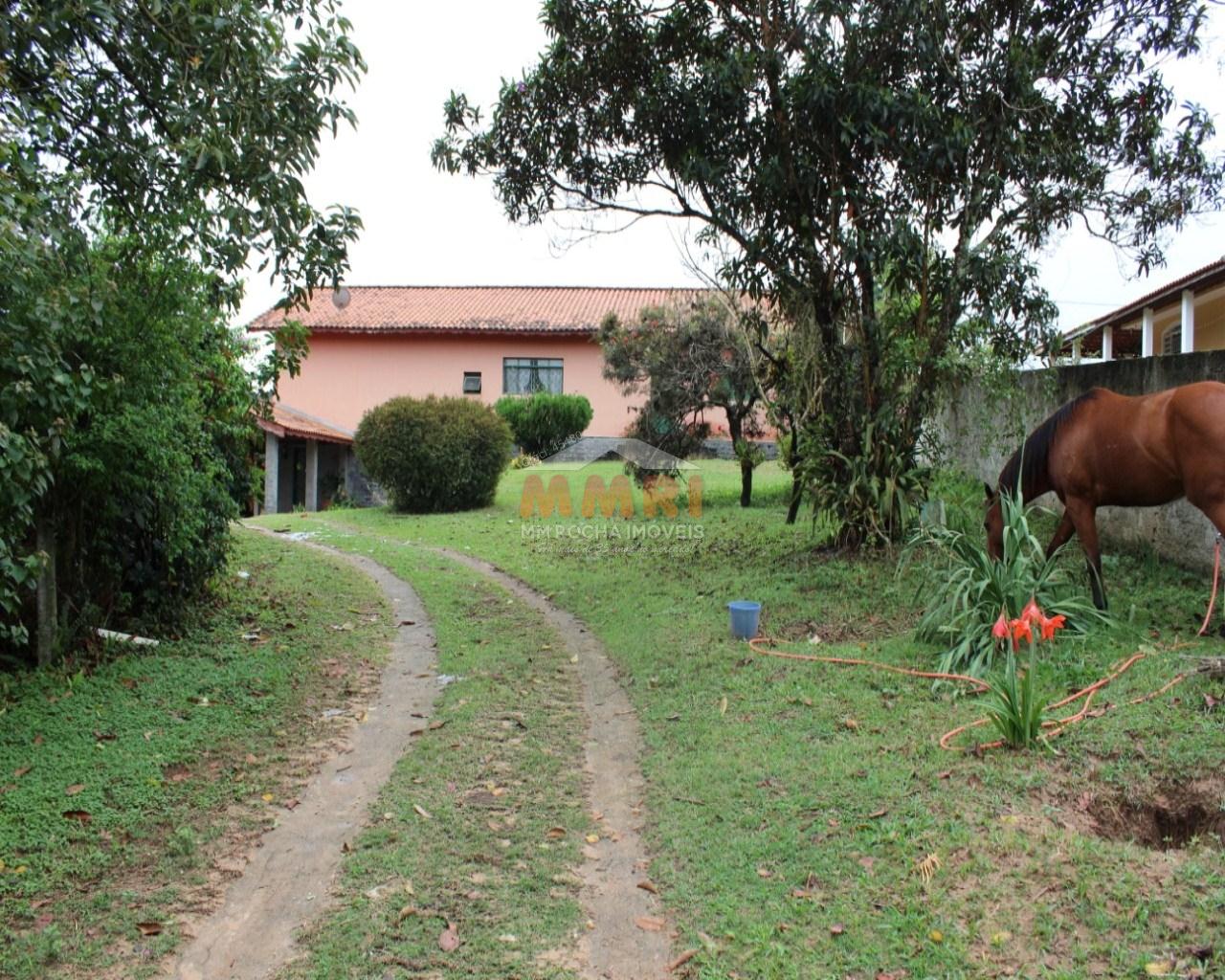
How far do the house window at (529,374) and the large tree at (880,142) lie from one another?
20.7 meters

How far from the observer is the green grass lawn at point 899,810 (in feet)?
9.99

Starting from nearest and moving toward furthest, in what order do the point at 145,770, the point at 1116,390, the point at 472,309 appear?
1. the point at 145,770
2. the point at 1116,390
3. the point at 472,309

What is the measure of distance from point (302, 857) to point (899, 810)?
277cm

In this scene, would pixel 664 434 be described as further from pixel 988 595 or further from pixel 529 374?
pixel 529 374

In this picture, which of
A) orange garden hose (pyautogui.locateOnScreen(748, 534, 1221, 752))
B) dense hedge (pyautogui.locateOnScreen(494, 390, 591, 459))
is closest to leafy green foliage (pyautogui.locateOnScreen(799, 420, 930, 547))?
orange garden hose (pyautogui.locateOnScreen(748, 534, 1221, 752))

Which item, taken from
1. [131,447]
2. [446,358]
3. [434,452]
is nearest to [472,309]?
[446,358]

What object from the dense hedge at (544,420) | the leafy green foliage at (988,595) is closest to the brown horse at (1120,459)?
the leafy green foliage at (988,595)

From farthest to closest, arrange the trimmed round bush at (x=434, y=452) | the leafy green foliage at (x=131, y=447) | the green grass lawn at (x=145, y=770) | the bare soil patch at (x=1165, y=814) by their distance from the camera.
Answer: the trimmed round bush at (x=434, y=452), the leafy green foliage at (x=131, y=447), the bare soil patch at (x=1165, y=814), the green grass lawn at (x=145, y=770)

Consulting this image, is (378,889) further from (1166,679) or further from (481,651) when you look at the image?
(1166,679)

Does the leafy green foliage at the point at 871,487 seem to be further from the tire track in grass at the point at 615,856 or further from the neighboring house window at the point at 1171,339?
the neighboring house window at the point at 1171,339

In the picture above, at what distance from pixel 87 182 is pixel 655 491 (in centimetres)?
1145

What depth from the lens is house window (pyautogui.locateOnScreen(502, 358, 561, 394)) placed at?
3066 cm

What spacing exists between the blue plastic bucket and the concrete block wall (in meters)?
3.72

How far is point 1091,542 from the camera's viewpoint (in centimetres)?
643
